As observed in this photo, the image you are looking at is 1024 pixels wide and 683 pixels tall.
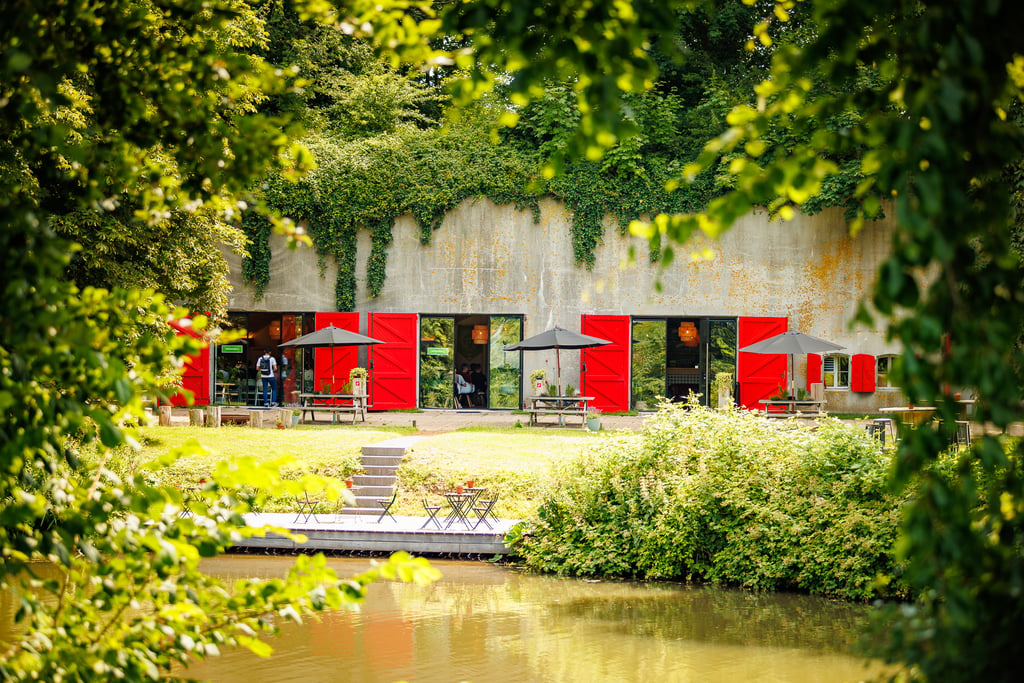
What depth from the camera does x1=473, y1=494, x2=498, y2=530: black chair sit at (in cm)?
1211

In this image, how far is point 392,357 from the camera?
22.2m

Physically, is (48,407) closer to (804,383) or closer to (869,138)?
(869,138)

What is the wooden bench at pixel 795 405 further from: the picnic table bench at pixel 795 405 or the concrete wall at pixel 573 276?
the concrete wall at pixel 573 276

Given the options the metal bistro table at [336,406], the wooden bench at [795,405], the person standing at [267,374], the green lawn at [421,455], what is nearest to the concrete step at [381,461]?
the green lawn at [421,455]

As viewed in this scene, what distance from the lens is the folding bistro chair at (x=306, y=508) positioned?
1233cm

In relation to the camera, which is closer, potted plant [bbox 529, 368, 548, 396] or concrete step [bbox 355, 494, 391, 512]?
concrete step [bbox 355, 494, 391, 512]

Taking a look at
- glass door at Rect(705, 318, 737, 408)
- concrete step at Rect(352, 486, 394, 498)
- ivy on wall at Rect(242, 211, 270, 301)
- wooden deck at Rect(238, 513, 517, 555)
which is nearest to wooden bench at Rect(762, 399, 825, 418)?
glass door at Rect(705, 318, 737, 408)

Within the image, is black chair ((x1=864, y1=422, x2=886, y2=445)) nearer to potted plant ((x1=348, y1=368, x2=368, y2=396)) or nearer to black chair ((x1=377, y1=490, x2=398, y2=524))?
black chair ((x1=377, y1=490, x2=398, y2=524))

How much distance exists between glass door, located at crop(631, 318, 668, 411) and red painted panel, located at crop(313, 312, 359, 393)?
666cm

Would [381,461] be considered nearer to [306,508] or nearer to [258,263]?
[306,508]

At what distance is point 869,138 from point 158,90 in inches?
69.6

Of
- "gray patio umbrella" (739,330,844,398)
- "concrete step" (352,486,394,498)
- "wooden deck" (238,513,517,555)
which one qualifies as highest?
"gray patio umbrella" (739,330,844,398)

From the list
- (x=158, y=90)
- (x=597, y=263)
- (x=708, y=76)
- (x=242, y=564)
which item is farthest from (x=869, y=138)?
(x=708, y=76)

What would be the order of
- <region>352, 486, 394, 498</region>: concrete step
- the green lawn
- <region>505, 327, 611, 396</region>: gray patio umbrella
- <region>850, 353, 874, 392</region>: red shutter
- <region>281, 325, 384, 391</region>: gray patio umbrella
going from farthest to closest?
<region>850, 353, 874, 392</region>: red shutter, <region>281, 325, 384, 391</region>: gray patio umbrella, <region>505, 327, 611, 396</region>: gray patio umbrella, <region>352, 486, 394, 498</region>: concrete step, the green lawn
